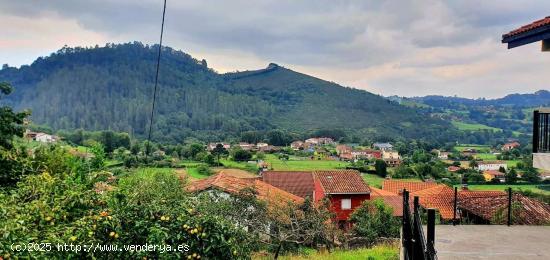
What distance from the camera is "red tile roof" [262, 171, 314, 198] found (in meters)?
39.8

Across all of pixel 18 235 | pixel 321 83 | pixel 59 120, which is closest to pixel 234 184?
pixel 18 235

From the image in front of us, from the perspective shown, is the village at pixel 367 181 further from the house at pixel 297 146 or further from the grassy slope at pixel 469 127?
the grassy slope at pixel 469 127

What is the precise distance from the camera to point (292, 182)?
41.1m

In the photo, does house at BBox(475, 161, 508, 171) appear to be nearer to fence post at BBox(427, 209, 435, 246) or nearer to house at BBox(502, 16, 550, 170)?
house at BBox(502, 16, 550, 170)

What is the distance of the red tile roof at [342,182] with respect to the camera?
1165 inches

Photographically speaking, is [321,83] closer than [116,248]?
No

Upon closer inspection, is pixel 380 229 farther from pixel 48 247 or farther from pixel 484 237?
pixel 48 247

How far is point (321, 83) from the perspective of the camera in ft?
574

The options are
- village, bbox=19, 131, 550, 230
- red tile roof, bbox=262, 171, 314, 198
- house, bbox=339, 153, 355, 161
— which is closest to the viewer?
A: village, bbox=19, 131, 550, 230

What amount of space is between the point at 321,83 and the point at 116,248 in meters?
172

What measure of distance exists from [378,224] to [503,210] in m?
12.7

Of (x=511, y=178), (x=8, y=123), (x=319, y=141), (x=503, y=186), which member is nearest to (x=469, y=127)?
(x=319, y=141)

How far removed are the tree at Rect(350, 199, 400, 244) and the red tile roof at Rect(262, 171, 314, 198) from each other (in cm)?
1743

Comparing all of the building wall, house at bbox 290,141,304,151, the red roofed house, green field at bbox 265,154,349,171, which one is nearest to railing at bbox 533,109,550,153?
the red roofed house
